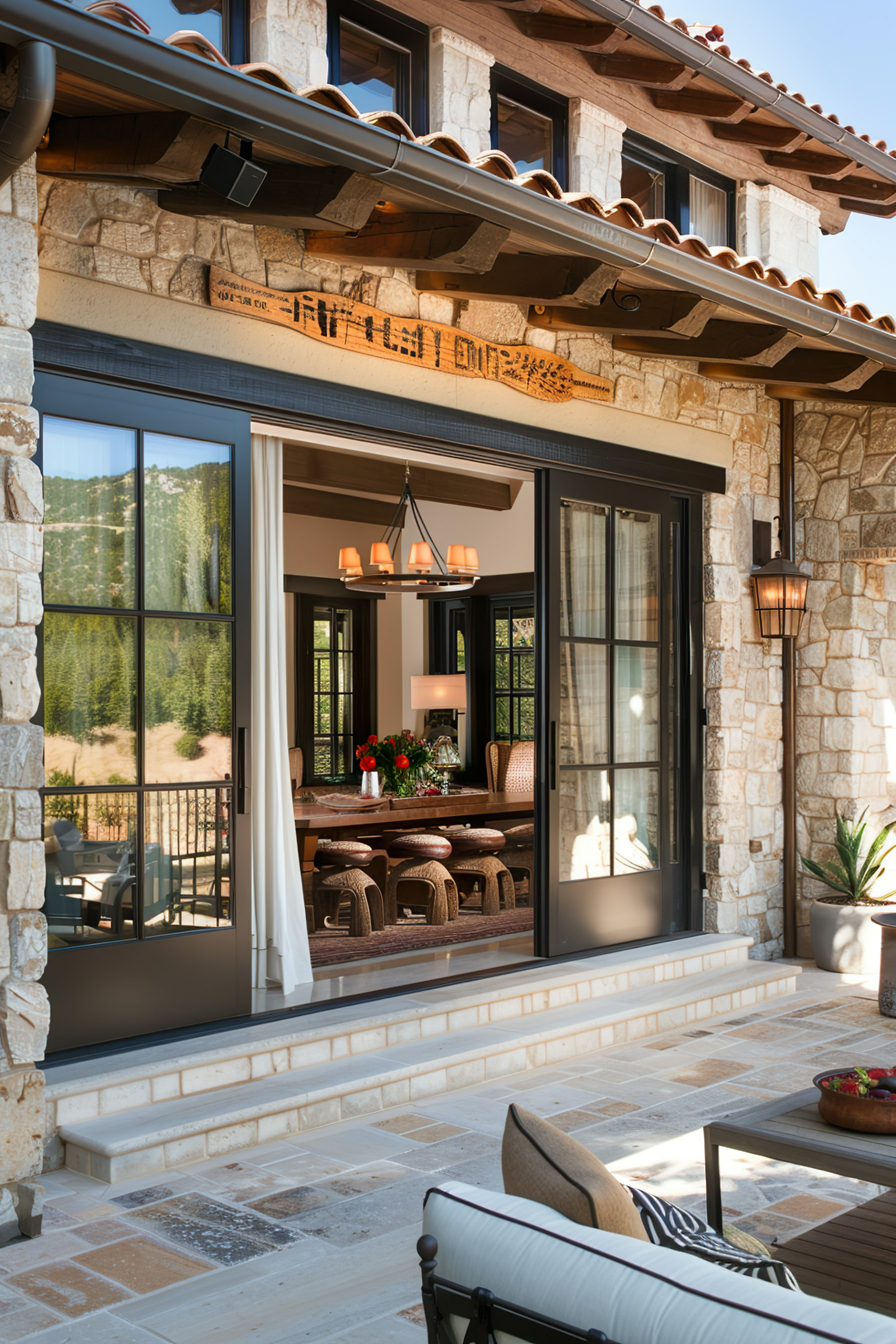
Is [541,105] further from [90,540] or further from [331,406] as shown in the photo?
[90,540]

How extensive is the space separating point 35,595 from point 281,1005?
1989mm

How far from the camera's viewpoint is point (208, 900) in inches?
161

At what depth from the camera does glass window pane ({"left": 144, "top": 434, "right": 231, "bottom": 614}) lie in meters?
4.00

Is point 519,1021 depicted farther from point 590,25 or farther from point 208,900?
point 590,25

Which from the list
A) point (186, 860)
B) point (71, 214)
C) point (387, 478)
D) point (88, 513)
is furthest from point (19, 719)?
point (387, 478)

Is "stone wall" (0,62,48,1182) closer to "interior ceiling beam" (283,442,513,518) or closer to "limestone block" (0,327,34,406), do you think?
"limestone block" (0,327,34,406)

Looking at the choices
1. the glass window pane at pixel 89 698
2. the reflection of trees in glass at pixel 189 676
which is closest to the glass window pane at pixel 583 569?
the reflection of trees in glass at pixel 189 676

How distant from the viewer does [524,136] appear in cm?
590

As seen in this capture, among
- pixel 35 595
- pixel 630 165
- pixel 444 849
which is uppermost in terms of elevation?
pixel 630 165

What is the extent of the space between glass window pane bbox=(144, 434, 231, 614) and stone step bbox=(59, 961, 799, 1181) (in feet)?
5.34

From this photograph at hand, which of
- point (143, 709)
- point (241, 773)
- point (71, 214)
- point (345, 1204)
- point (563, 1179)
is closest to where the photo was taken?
point (563, 1179)

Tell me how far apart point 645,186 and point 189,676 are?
4220 millimetres

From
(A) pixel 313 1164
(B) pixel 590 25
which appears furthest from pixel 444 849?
(B) pixel 590 25

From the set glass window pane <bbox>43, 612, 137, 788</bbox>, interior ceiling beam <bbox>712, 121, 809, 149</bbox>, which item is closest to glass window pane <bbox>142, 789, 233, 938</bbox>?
glass window pane <bbox>43, 612, 137, 788</bbox>
